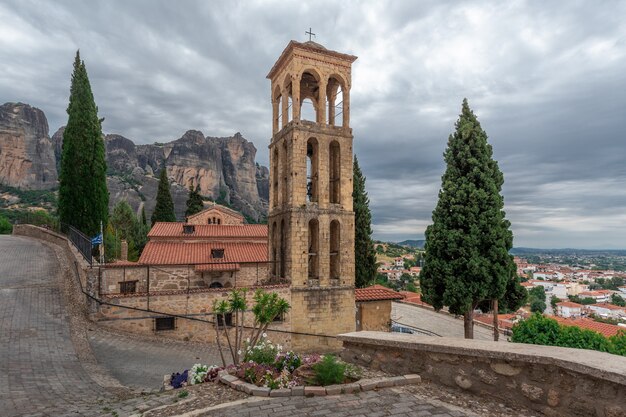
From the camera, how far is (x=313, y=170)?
20766 mm

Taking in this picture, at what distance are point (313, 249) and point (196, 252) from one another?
960cm

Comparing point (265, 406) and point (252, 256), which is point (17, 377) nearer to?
point (265, 406)

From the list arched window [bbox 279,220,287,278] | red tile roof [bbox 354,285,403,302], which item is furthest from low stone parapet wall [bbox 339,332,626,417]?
red tile roof [bbox 354,285,403,302]

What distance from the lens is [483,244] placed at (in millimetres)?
16406

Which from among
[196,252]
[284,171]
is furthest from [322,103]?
[196,252]

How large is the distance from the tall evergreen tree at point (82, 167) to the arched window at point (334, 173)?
17.6 m

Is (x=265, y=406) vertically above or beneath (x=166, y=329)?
above

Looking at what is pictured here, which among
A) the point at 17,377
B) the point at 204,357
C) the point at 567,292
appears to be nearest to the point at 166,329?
→ the point at 204,357

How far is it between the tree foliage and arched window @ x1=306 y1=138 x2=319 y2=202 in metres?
11.3

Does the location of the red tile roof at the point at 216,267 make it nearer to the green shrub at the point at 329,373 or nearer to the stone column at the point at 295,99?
the stone column at the point at 295,99

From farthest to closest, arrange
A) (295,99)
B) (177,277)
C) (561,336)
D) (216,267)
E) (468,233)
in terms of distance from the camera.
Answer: (216,267), (177,277), (295,99), (468,233), (561,336)

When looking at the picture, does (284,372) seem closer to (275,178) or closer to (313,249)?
(313,249)

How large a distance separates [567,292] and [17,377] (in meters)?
140

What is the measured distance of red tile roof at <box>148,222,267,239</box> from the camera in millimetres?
27766
